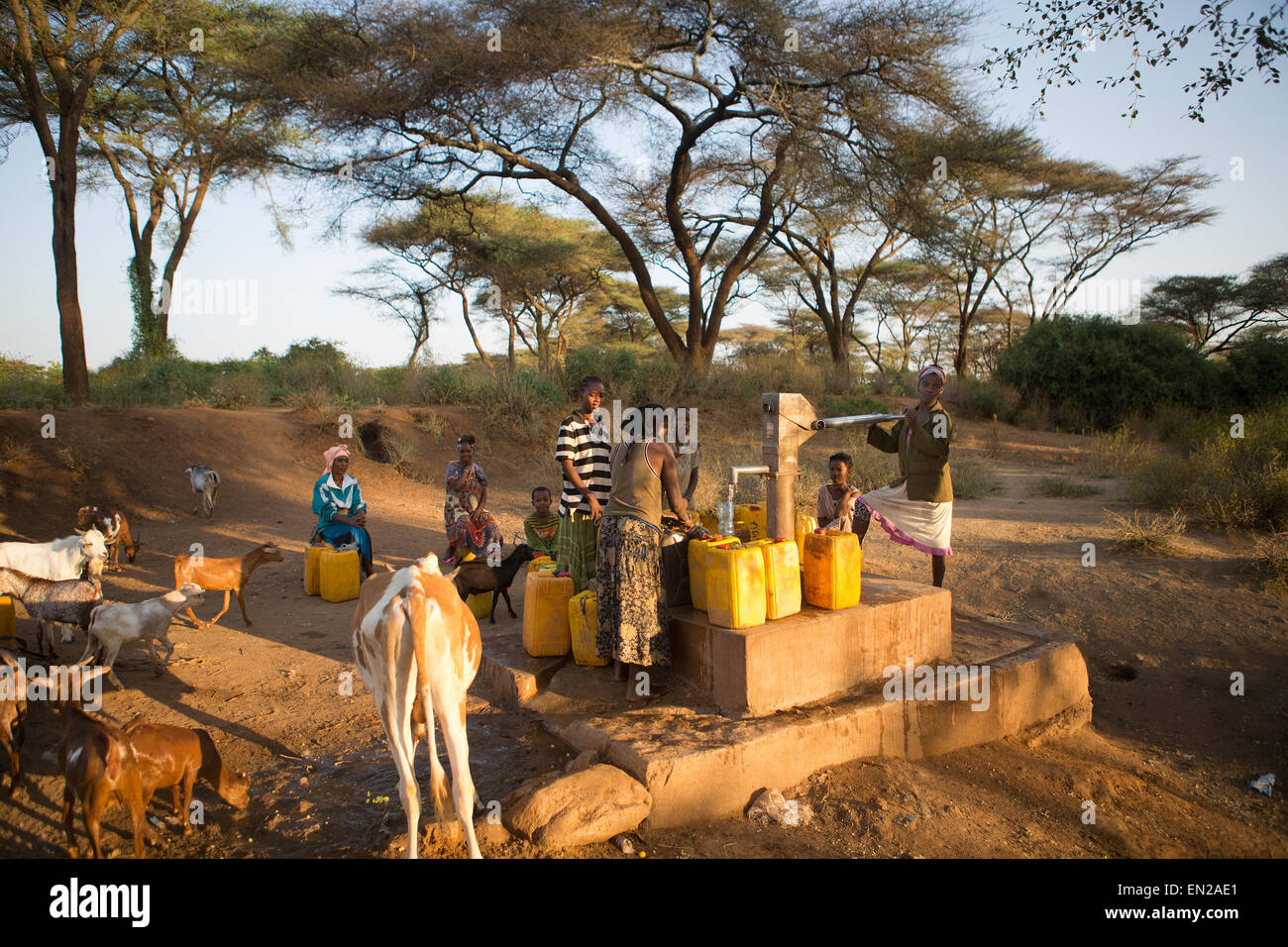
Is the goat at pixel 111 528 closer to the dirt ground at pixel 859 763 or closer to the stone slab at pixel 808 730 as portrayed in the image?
the dirt ground at pixel 859 763

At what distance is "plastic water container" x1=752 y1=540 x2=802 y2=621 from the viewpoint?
377cm

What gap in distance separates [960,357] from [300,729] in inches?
869

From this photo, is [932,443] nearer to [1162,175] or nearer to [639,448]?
[639,448]

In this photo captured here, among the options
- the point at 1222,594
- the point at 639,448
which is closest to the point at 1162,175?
the point at 1222,594

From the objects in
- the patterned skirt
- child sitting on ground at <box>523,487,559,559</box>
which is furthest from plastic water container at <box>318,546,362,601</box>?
the patterned skirt

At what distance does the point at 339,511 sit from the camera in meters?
6.84

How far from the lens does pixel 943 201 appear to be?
15508 mm

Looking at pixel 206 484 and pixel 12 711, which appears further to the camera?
pixel 206 484

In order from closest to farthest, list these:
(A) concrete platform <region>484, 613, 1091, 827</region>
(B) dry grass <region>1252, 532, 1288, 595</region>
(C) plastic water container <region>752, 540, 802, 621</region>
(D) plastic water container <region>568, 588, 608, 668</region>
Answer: (A) concrete platform <region>484, 613, 1091, 827</region> → (C) plastic water container <region>752, 540, 802, 621</region> → (D) plastic water container <region>568, 588, 608, 668</region> → (B) dry grass <region>1252, 532, 1288, 595</region>

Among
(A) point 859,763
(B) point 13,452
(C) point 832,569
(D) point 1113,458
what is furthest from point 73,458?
(D) point 1113,458

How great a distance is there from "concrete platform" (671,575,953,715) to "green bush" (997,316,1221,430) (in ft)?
43.4

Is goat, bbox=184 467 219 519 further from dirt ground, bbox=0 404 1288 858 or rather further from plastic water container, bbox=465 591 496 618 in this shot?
plastic water container, bbox=465 591 496 618

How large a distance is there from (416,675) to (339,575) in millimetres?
4016

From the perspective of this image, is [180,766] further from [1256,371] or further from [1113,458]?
[1256,371]
